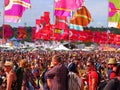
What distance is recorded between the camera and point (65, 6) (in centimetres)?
2830

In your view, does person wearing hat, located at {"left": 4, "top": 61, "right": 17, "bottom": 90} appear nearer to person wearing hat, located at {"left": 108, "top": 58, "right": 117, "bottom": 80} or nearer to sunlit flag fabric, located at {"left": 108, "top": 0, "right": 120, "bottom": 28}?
person wearing hat, located at {"left": 108, "top": 58, "right": 117, "bottom": 80}

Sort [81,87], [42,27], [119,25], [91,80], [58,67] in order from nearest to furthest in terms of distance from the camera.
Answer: [58,67], [81,87], [91,80], [119,25], [42,27]

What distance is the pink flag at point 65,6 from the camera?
27922mm

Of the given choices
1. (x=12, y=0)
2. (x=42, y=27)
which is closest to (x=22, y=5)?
(x=12, y=0)

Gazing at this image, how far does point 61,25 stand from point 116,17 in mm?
11087

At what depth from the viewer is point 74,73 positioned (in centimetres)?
857

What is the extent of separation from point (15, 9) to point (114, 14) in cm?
703

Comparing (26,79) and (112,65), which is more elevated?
(112,65)

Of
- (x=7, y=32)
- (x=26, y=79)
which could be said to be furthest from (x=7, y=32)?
(x=26, y=79)

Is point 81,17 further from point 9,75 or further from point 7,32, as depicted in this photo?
point 9,75

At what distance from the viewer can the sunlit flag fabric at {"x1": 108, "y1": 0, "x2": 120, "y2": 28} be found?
2627cm

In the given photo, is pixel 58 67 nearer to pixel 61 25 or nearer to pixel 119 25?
pixel 119 25

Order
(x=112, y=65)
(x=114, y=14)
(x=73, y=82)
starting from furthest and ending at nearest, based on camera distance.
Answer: (x=114, y=14)
(x=73, y=82)
(x=112, y=65)

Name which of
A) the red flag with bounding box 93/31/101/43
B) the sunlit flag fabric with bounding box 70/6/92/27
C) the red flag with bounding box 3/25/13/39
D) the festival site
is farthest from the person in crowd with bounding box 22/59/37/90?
the red flag with bounding box 93/31/101/43
